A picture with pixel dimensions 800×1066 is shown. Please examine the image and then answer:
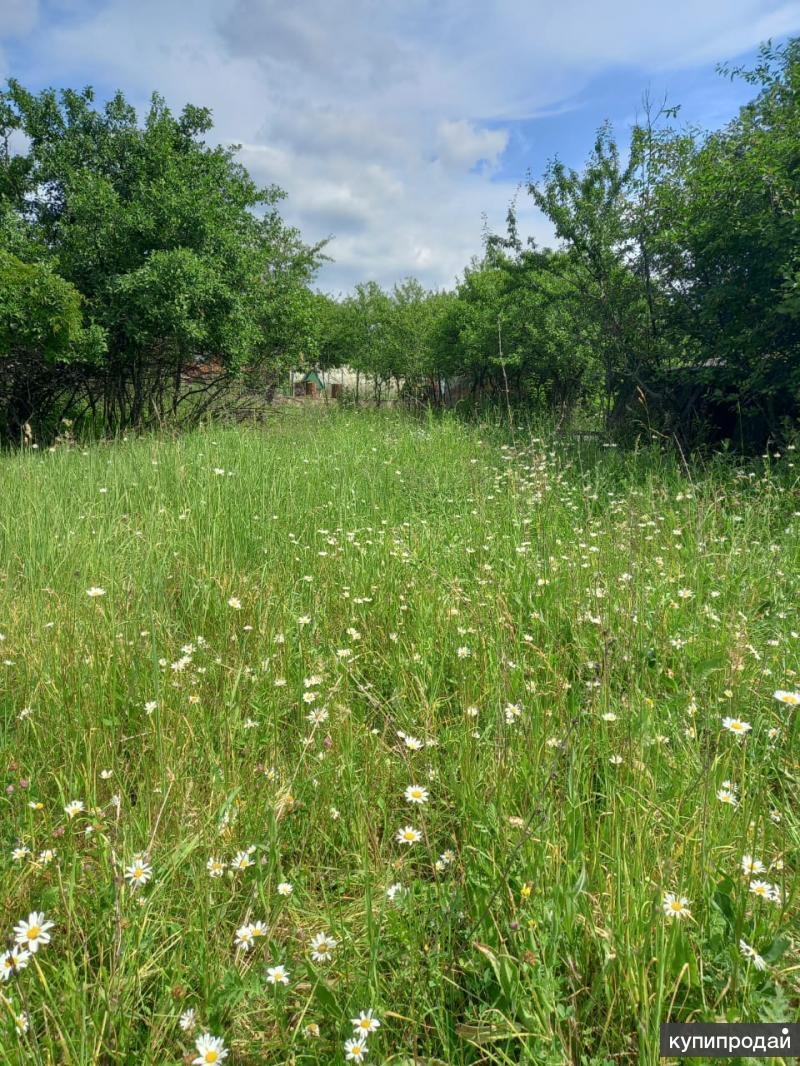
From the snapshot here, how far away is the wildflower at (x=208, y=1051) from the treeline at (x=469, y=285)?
3.89m

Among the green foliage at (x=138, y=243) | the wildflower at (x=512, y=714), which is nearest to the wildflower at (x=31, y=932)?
the wildflower at (x=512, y=714)

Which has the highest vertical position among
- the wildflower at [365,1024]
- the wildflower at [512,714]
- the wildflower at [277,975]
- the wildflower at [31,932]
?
the wildflower at [512,714]

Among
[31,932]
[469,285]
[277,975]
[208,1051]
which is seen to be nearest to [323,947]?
[277,975]

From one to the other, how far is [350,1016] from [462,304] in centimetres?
1454

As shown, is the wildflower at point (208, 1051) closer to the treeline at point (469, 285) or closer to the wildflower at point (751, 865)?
the wildflower at point (751, 865)

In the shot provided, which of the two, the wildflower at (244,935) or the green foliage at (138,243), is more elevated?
the green foliage at (138,243)

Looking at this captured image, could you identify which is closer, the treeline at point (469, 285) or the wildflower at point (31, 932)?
the wildflower at point (31, 932)

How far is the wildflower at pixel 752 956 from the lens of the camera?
1026mm

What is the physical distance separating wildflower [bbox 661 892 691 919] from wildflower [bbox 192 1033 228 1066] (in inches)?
33.9

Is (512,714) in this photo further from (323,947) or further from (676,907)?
(323,947)

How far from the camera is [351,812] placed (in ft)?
5.22

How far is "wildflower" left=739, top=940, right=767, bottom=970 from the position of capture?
3.37ft

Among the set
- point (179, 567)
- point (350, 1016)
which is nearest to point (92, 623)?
point (179, 567)

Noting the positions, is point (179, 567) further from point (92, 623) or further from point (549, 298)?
point (549, 298)
